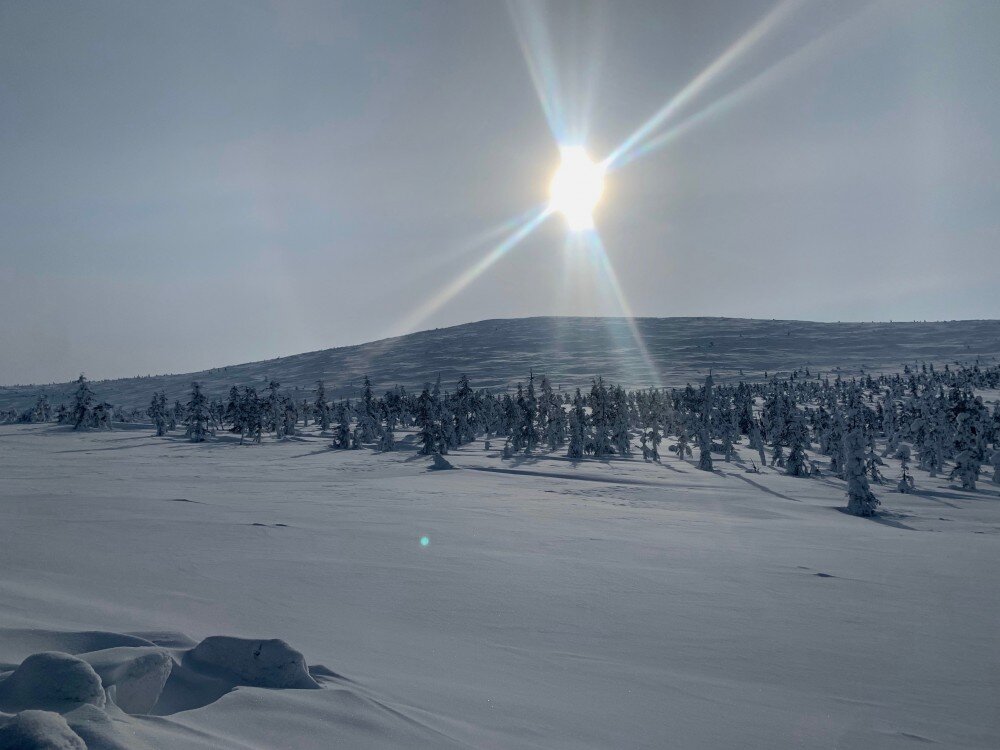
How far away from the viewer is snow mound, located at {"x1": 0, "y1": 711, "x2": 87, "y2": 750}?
9.25ft

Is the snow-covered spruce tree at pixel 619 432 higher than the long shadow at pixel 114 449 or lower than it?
lower

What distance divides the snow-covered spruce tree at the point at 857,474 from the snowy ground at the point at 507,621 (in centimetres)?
734

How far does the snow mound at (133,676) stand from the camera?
409cm

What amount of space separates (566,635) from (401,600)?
240 centimetres

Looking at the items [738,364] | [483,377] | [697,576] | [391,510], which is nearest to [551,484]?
[391,510]

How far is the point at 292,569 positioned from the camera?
9727 mm

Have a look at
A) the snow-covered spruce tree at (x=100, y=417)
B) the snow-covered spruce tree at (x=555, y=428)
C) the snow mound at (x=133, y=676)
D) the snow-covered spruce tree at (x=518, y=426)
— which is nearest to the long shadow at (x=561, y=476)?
the snow-covered spruce tree at (x=518, y=426)

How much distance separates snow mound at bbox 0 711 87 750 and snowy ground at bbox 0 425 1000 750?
27cm

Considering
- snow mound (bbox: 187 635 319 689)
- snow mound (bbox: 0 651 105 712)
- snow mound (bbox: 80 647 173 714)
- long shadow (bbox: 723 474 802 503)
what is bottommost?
long shadow (bbox: 723 474 802 503)

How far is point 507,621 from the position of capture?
8008 mm

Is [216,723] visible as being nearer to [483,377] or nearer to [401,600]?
[401,600]

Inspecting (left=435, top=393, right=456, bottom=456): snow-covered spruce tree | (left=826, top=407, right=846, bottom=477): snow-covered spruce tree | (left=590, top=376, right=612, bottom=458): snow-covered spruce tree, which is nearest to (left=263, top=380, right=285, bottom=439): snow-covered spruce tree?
(left=435, top=393, right=456, bottom=456): snow-covered spruce tree

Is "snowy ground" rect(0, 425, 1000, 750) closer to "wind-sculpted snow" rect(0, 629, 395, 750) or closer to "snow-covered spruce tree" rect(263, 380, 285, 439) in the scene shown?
"wind-sculpted snow" rect(0, 629, 395, 750)

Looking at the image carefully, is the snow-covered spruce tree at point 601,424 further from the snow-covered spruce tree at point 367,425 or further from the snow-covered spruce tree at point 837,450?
the snow-covered spruce tree at point 367,425
